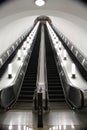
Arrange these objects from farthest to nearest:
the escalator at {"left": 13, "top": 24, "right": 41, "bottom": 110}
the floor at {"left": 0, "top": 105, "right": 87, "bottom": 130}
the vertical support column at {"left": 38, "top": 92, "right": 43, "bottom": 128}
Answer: the escalator at {"left": 13, "top": 24, "right": 41, "bottom": 110} < the vertical support column at {"left": 38, "top": 92, "right": 43, "bottom": 128} < the floor at {"left": 0, "top": 105, "right": 87, "bottom": 130}

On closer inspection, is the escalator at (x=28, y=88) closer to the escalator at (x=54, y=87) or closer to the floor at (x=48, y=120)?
the escalator at (x=54, y=87)

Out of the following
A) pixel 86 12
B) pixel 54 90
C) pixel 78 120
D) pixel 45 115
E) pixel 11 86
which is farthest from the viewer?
pixel 54 90

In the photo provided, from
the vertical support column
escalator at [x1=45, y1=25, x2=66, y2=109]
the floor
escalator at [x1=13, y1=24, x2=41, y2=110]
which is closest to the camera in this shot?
the floor

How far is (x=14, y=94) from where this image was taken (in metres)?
8.72

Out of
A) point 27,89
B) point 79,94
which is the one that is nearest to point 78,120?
point 79,94

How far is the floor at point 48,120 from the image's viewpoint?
605cm

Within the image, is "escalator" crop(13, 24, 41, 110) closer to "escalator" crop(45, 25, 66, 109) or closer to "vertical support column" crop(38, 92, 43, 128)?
"escalator" crop(45, 25, 66, 109)

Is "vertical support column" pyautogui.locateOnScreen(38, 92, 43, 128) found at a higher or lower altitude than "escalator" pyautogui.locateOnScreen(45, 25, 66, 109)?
lower

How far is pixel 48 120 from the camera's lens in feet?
21.8

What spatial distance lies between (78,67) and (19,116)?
5.08 meters

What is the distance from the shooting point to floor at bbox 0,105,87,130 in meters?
6.05

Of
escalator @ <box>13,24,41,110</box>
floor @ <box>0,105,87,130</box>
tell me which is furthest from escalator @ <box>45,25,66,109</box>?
floor @ <box>0,105,87,130</box>

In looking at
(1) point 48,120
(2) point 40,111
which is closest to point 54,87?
(1) point 48,120

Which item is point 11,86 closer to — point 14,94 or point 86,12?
point 14,94
